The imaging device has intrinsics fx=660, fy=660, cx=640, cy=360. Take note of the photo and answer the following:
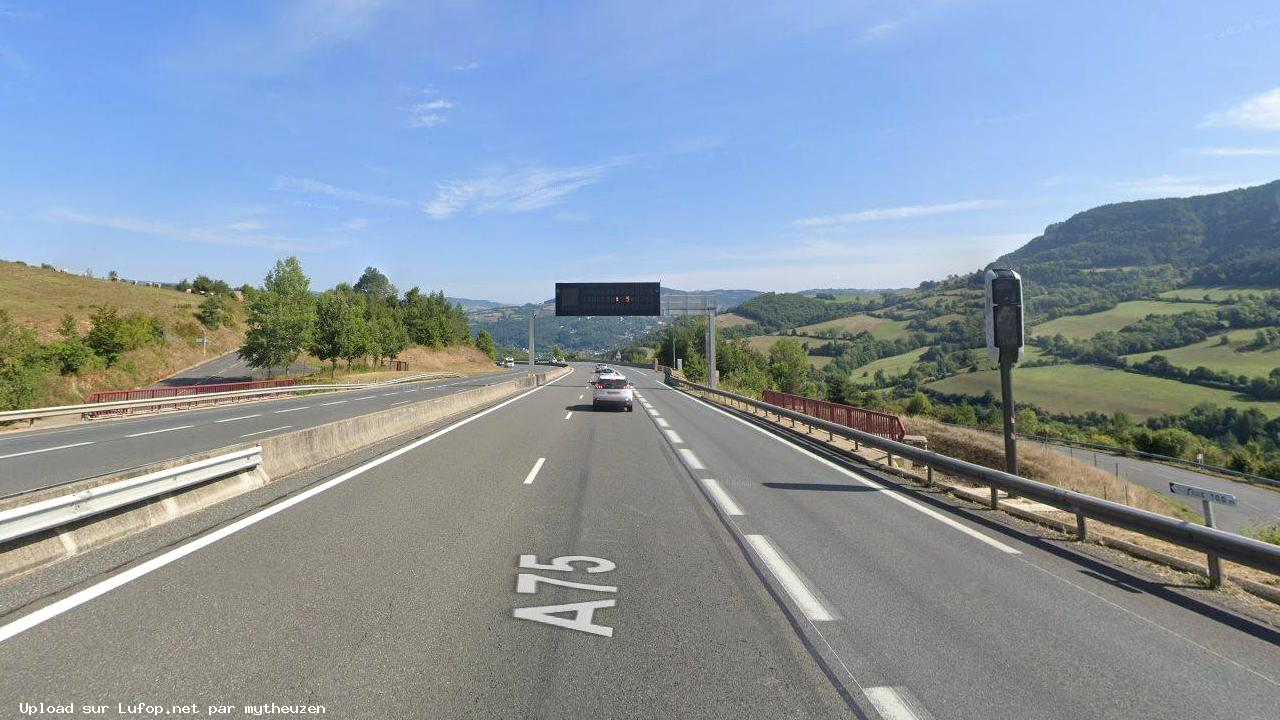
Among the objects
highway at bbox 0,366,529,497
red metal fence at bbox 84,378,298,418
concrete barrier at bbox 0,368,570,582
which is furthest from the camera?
red metal fence at bbox 84,378,298,418

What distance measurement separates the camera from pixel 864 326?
155375mm

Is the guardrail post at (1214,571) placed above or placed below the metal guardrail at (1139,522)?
below

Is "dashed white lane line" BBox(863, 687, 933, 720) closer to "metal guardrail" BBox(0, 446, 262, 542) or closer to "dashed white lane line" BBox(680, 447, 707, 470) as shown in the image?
"metal guardrail" BBox(0, 446, 262, 542)

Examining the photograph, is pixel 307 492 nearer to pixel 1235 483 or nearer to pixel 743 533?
pixel 743 533

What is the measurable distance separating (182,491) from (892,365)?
121 meters

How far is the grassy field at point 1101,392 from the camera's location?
231 feet

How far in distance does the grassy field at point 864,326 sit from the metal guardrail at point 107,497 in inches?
5621

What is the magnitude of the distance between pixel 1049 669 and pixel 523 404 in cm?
2750

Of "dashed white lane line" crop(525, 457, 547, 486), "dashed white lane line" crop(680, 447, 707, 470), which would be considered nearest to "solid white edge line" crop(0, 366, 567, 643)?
"dashed white lane line" crop(525, 457, 547, 486)

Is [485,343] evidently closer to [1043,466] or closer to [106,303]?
[106,303]

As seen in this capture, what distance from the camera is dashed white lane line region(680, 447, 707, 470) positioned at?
12.6 metres

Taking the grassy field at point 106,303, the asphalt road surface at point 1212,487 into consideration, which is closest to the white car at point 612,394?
the asphalt road surface at point 1212,487

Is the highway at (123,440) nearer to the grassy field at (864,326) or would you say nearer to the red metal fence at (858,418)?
the red metal fence at (858,418)

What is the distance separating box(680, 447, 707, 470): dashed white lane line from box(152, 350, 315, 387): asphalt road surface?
58.5 meters
